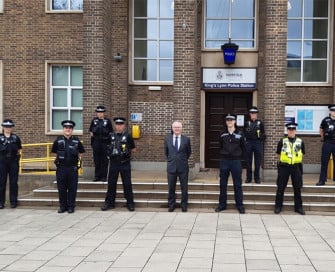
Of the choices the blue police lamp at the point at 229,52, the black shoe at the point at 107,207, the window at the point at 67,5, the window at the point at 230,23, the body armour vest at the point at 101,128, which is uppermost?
the window at the point at 67,5

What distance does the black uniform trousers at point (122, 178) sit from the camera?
10.7 metres

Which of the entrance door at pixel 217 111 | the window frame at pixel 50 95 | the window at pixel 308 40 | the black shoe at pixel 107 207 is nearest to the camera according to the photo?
the black shoe at pixel 107 207

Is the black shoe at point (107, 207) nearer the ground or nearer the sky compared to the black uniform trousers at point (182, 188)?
nearer the ground

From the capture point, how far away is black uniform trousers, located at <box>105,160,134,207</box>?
35.2ft

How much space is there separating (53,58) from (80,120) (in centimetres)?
224

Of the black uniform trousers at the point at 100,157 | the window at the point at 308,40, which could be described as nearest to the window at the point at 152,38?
the window at the point at 308,40

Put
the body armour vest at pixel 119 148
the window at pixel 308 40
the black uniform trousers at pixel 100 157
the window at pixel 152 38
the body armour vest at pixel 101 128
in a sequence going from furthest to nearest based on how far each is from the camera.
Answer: the window at pixel 152 38, the window at pixel 308 40, the black uniform trousers at pixel 100 157, the body armour vest at pixel 101 128, the body armour vest at pixel 119 148

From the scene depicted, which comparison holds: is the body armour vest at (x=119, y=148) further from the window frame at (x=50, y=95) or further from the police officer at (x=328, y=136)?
the window frame at (x=50, y=95)

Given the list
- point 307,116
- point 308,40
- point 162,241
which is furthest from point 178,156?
point 308,40

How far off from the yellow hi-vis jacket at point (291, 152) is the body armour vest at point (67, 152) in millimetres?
4445

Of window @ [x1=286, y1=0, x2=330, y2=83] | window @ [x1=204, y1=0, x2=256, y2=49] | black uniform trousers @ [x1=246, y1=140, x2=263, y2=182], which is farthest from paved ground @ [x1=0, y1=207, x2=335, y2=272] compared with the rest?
window @ [x1=204, y1=0, x2=256, y2=49]

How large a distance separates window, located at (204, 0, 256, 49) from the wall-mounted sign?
2471mm

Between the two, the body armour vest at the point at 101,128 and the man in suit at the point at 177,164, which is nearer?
the man in suit at the point at 177,164

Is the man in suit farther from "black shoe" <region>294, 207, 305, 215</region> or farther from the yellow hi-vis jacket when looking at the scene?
"black shoe" <region>294, 207, 305, 215</region>
